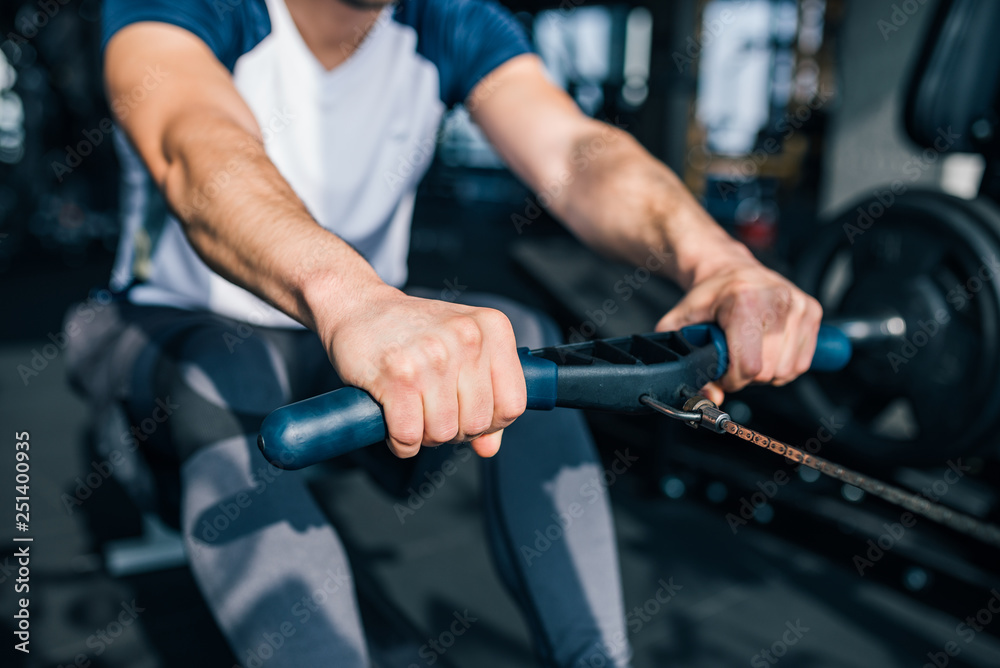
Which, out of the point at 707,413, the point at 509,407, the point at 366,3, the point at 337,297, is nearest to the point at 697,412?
the point at 707,413

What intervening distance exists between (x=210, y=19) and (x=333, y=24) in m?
0.19

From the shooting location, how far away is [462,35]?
1151mm

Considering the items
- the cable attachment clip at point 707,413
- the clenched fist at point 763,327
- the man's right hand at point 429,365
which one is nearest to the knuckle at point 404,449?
the man's right hand at point 429,365

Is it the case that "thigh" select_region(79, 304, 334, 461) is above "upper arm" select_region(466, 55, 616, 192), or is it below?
below

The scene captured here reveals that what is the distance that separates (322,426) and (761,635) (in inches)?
46.5

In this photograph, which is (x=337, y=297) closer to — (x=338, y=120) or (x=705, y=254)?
(x=705, y=254)

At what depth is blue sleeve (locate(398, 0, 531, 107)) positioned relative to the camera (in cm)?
114

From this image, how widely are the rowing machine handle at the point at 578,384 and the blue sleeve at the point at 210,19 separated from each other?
60 cm

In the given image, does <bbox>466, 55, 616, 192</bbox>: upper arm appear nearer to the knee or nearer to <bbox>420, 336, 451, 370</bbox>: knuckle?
the knee

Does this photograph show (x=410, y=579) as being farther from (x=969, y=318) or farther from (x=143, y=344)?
(x=969, y=318)

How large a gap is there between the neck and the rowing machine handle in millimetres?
641

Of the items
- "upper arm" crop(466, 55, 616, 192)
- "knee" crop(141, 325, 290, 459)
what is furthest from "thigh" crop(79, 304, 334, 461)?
"upper arm" crop(466, 55, 616, 192)

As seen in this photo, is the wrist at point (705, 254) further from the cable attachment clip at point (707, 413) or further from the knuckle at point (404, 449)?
the knuckle at point (404, 449)

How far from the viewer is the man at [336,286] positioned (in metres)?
0.57
